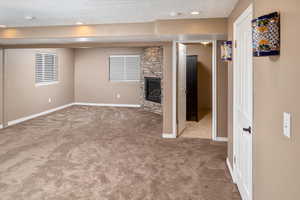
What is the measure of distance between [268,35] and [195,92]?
542cm

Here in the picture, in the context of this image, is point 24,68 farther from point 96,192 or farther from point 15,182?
point 96,192

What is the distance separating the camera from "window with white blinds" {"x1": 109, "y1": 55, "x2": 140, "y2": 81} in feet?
30.2

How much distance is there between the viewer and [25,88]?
22.5 feet

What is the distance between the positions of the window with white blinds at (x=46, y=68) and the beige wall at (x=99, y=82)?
52.2 inches

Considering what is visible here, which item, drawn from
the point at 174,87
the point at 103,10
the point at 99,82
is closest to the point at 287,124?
the point at 103,10

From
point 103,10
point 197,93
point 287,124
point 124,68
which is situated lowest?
point 287,124

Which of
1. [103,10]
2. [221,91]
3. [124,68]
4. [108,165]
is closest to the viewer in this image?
[103,10]

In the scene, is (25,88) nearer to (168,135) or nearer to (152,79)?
(152,79)

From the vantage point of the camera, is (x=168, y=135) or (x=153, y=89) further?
(x=153, y=89)

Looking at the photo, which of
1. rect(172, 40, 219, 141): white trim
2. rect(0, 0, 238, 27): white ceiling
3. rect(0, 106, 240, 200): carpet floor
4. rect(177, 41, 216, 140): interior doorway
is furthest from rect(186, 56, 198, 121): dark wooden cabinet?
rect(0, 0, 238, 27): white ceiling

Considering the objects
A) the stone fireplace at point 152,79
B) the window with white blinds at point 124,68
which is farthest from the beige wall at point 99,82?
the stone fireplace at point 152,79

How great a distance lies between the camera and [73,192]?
2832 millimetres

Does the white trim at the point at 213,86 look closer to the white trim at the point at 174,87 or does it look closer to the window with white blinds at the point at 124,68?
the white trim at the point at 174,87

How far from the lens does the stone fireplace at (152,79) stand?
7794 millimetres
